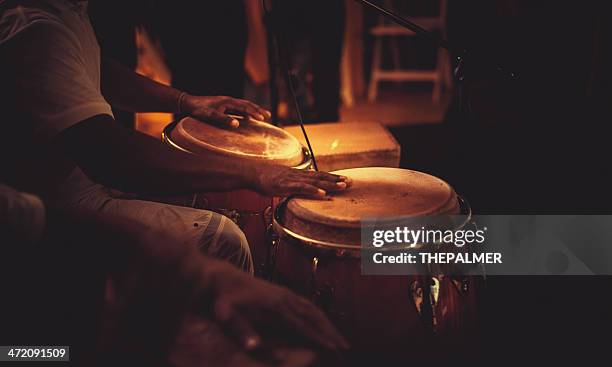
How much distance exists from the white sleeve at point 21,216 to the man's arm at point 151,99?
50.1 inches

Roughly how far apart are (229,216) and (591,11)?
13.9ft

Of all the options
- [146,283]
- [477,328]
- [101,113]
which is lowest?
[477,328]

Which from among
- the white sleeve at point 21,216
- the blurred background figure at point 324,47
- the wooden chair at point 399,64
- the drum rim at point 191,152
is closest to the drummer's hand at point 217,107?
the drum rim at point 191,152

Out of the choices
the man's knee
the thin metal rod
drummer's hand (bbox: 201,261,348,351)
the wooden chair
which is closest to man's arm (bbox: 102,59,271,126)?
the man's knee

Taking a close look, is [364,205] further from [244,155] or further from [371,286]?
[244,155]

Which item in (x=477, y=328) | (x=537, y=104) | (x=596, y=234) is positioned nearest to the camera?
(x=477, y=328)

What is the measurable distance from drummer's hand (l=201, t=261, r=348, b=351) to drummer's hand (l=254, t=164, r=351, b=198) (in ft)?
2.21

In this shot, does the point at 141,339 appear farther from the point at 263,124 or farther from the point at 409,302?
the point at 263,124

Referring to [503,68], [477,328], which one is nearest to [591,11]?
[503,68]

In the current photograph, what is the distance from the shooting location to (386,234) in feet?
5.59

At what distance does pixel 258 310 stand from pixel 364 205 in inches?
29.7

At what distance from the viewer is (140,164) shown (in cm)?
186

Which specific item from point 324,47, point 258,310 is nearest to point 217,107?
point 258,310

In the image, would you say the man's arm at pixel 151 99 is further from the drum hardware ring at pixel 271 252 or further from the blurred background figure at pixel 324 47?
the blurred background figure at pixel 324 47
